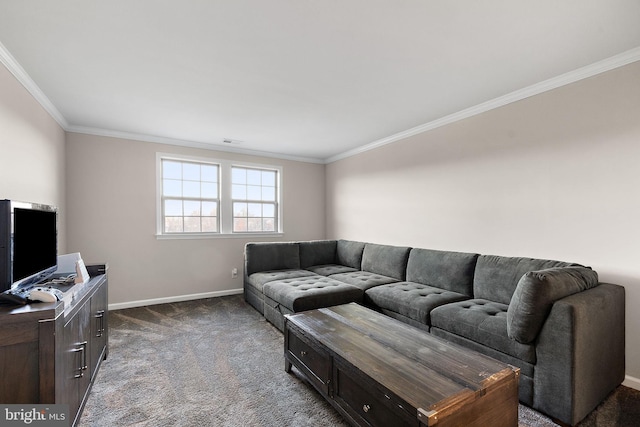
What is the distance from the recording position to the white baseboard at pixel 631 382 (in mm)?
2086

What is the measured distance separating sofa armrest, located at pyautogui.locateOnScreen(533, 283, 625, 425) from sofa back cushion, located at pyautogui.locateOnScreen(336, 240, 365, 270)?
106 inches

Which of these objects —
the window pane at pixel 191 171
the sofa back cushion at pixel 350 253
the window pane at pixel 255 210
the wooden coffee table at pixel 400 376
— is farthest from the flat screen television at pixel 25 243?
the sofa back cushion at pixel 350 253

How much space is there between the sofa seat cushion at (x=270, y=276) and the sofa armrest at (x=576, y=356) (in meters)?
2.61

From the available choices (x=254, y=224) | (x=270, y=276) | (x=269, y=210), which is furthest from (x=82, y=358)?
(x=269, y=210)

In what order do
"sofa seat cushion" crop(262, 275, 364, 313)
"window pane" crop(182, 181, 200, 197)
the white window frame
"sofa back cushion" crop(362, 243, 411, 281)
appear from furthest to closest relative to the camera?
"window pane" crop(182, 181, 200, 197) → the white window frame → "sofa back cushion" crop(362, 243, 411, 281) → "sofa seat cushion" crop(262, 275, 364, 313)

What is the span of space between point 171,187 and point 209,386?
10.2 ft

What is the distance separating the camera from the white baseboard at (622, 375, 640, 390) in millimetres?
2086

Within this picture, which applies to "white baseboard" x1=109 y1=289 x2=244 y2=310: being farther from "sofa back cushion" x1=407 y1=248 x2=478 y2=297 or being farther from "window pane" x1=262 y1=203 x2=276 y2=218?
"sofa back cushion" x1=407 y1=248 x2=478 y2=297

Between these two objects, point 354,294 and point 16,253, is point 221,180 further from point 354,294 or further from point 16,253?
point 16,253

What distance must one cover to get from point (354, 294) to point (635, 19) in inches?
115

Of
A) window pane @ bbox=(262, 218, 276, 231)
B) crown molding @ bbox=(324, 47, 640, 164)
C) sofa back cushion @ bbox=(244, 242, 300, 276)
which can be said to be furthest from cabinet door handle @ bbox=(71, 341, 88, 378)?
crown molding @ bbox=(324, 47, 640, 164)

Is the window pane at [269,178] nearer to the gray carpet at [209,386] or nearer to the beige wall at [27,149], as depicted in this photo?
the gray carpet at [209,386]

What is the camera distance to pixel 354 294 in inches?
125

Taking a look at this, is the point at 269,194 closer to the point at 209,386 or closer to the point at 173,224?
the point at 173,224
